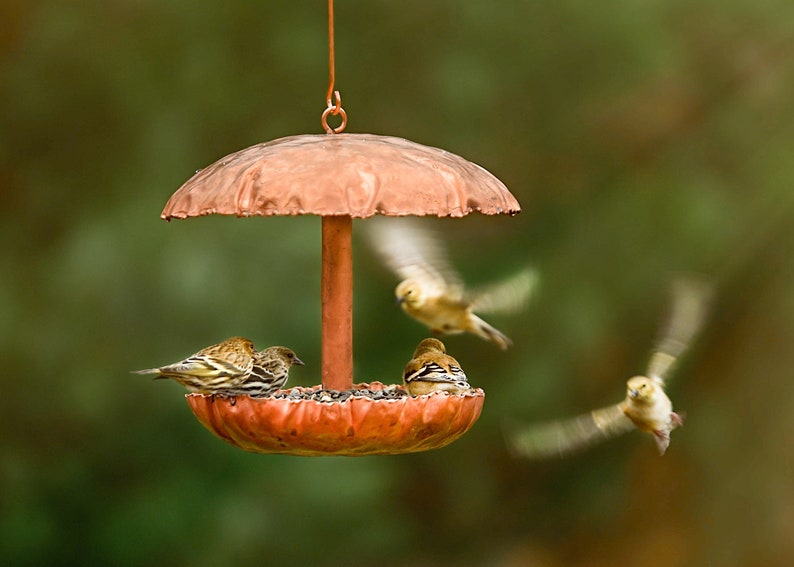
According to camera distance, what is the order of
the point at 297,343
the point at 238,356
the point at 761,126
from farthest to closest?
the point at 761,126, the point at 297,343, the point at 238,356

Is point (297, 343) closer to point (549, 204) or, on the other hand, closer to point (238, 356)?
point (549, 204)

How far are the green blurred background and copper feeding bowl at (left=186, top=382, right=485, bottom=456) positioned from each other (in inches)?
93.7

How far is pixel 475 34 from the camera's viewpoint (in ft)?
21.7

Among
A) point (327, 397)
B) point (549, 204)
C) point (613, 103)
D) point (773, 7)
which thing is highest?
point (773, 7)

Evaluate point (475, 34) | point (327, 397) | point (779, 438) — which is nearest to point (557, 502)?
point (779, 438)

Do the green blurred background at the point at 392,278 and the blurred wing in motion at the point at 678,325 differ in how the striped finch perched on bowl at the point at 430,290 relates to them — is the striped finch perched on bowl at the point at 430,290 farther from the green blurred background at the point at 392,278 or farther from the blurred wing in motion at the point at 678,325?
the green blurred background at the point at 392,278

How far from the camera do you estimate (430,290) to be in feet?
13.8

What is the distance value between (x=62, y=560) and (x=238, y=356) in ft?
9.60

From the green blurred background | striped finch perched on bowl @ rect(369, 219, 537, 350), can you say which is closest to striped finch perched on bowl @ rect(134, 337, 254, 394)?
striped finch perched on bowl @ rect(369, 219, 537, 350)

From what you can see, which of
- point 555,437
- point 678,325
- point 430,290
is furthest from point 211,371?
point 555,437

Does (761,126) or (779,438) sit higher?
(761,126)

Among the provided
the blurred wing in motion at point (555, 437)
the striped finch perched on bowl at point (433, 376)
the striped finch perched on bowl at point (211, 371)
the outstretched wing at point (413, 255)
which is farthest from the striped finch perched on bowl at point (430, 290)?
the blurred wing in motion at point (555, 437)

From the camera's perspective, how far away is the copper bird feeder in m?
3.36

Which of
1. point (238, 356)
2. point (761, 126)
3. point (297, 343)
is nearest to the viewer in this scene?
point (238, 356)
